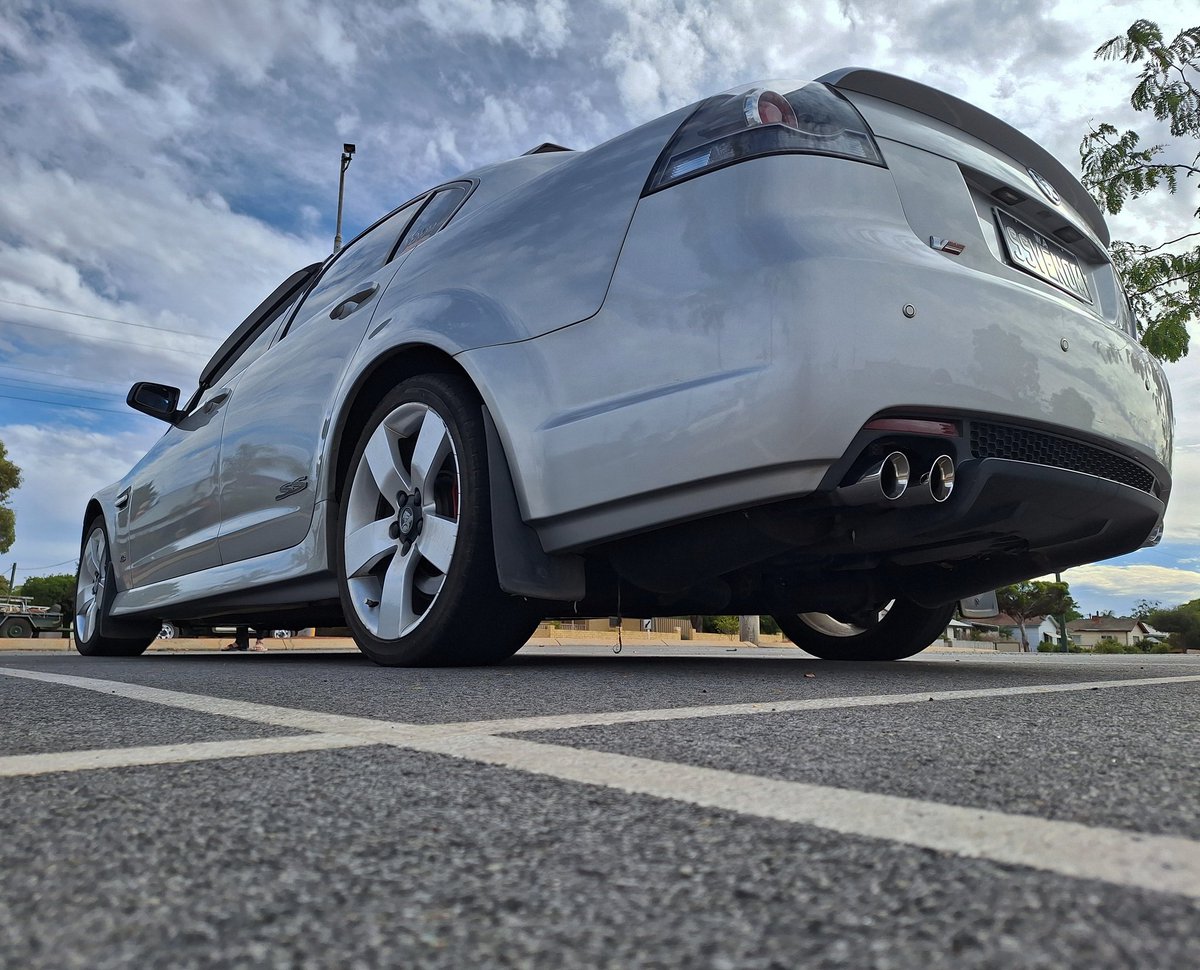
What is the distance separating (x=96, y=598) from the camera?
645 centimetres

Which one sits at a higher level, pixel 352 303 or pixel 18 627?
pixel 352 303

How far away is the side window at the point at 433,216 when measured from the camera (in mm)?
3824

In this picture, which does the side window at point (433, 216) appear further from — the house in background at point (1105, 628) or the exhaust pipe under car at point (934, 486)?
the house in background at point (1105, 628)

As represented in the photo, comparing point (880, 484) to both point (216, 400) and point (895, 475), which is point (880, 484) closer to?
point (895, 475)

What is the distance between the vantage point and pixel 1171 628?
63781 millimetres

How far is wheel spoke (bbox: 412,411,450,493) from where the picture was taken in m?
3.20

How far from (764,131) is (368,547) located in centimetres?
187

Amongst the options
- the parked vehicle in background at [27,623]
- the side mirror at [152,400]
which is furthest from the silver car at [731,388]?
the parked vehicle in background at [27,623]

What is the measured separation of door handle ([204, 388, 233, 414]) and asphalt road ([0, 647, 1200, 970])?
303cm

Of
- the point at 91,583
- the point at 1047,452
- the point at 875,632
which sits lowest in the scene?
the point at 875,632

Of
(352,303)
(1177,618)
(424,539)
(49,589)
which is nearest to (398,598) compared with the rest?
(424,539)

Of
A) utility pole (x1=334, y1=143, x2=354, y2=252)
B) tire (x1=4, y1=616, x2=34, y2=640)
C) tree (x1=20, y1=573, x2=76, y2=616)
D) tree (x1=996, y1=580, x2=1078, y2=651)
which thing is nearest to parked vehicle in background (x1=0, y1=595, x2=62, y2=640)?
tire (x1=4, y1=616, x2=34, y2=640)

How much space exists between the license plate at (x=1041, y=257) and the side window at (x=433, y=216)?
1.95 metres

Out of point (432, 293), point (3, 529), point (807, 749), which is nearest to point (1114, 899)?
point (807, 749)
